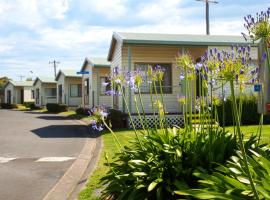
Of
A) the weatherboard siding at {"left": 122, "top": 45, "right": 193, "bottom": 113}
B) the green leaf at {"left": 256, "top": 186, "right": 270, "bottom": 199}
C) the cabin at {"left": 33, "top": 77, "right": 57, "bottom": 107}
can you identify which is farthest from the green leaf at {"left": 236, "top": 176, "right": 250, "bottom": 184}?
the cabin at {"left": 33, "top": 77, "right": 57, "bottom": 107}

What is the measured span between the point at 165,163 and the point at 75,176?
14.7ft

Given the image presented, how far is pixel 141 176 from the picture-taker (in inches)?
205

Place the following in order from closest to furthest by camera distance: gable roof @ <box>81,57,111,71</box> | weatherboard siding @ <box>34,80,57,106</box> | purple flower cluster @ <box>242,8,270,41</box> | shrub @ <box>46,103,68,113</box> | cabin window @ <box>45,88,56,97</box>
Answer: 1. purple flower cluster @ <box>242,8,270,41</box>
2. gable roof @ <box>81,57,111,71</box>
3. shrub @ <box>46,103,68,113</box>
4. weatherboard siding @ <box>34,80,57,106</box>
5. cabin window @ <box>45,88,56,97</box>

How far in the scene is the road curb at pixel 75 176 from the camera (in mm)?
7684

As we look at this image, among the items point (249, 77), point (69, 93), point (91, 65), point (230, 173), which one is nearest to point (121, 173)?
point (230, 173)

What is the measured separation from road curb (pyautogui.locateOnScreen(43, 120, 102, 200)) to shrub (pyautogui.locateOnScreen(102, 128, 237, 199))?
2.16 meters

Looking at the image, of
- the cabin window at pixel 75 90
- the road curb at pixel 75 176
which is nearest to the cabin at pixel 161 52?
the road curb at pixel 75 176

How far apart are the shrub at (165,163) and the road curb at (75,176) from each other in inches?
84.9

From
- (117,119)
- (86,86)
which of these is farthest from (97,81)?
(117,119)

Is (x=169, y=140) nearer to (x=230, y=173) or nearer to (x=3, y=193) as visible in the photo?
(x=230, y=173)

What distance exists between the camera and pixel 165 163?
530cm

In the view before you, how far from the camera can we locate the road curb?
7.68 meters

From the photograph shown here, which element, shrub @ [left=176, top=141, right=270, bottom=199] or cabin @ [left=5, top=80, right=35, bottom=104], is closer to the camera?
shrub @ [left=176, top=141, right=270, bottom=199]

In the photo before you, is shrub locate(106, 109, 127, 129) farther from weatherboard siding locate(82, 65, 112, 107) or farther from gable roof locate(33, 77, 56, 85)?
gable roof locate(33, 77, 56, 85)
